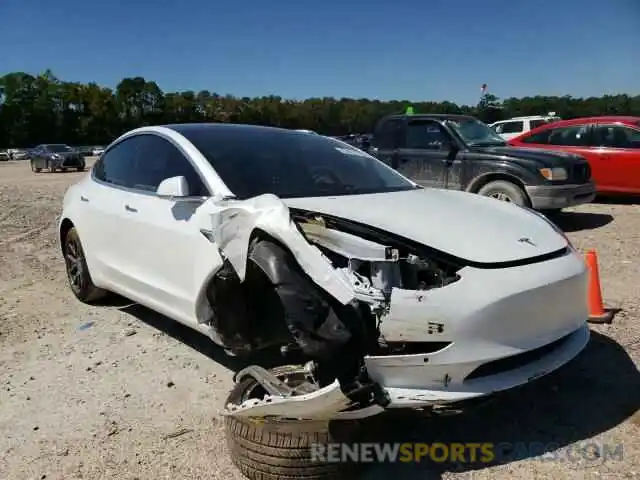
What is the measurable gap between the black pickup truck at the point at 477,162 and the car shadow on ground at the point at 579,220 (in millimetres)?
415

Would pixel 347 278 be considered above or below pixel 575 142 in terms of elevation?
below

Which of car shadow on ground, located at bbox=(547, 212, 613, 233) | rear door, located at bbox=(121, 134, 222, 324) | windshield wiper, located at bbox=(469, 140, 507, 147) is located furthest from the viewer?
windshield wiper, located at bbox=(469, 140, 507, 147)

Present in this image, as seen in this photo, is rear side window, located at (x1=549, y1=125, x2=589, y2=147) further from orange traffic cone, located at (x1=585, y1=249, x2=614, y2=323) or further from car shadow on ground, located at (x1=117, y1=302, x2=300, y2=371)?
car shadow on ground, located at (x1=117, y1=302, x2=300, y2=371)

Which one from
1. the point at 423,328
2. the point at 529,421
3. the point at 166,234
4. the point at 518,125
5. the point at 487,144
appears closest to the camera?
the point at 423,328

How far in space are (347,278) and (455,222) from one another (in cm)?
75

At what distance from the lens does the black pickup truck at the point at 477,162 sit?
26.7 feet

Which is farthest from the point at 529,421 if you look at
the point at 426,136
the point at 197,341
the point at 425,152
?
the point at 426,136

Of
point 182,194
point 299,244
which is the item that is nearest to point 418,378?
point 299,244

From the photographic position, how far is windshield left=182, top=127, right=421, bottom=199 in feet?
11.6

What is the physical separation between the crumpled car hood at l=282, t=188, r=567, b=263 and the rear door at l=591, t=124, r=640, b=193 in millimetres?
7591

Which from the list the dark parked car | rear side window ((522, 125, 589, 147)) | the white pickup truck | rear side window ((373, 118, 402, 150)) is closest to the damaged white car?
rear side window ((373, 118, 402, 150))

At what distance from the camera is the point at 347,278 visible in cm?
251

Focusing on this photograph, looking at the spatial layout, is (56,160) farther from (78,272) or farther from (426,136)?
(78,272)

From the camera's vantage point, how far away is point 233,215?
9.75ft
